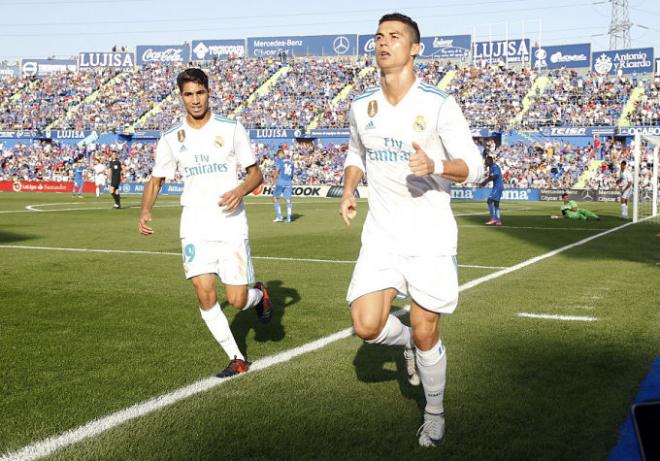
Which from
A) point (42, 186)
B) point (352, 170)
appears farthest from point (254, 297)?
point (42, 186)

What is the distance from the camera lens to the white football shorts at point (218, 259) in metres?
5.77

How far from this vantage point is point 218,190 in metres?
5.91

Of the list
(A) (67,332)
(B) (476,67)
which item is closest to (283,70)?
(B) (476,67)

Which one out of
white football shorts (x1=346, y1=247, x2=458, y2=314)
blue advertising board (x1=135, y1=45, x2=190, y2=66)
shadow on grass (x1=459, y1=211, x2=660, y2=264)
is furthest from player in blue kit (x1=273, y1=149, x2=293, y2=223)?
blue advertising board (x1=135, y1=45, x2=190, y2=66)

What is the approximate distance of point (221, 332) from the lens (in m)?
5.70

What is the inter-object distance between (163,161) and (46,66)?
7611 cm

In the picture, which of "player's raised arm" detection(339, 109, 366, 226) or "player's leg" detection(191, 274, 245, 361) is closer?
"player's raised arm" detection(339, 109, 366, 226)

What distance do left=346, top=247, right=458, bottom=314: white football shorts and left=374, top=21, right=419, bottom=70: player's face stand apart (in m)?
1.12

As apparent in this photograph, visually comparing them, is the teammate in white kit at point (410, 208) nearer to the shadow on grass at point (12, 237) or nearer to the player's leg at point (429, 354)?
the player's leg at point (429, 354)

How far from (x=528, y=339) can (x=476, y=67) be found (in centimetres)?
5283

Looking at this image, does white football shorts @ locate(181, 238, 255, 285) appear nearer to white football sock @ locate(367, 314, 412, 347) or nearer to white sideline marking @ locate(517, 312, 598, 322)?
white football sock @ locate(367, 314, 412, 347)

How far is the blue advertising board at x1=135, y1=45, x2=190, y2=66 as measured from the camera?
68.8 metres

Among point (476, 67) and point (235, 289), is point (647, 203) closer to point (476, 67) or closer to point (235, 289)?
point (476, 67)

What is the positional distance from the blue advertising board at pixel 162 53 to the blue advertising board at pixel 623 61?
36.5 metres
